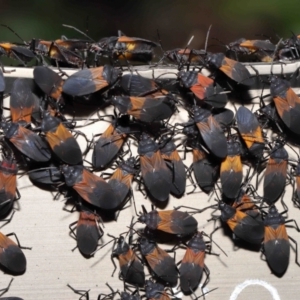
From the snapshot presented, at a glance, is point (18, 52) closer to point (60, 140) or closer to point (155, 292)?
point (60, 140)

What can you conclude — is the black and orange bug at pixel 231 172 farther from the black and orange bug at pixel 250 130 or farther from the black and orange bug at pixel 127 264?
the black and orange bug at pixel 127 264

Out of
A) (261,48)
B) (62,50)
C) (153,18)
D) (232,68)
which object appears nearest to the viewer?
(232,68)

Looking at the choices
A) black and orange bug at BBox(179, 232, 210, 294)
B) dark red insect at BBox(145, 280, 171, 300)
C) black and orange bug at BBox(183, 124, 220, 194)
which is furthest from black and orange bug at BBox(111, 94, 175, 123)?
dark red insect at BBox(145, 280, 171, 300)

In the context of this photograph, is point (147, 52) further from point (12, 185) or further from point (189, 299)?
point (189, 299)

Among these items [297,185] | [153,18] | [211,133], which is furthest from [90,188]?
[153,18]

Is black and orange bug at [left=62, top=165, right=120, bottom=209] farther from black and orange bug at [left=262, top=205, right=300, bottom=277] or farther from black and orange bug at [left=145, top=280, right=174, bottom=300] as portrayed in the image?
black and orange bug at [left=262, top=205, right=300, bottom=277]

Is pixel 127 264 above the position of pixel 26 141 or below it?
below
